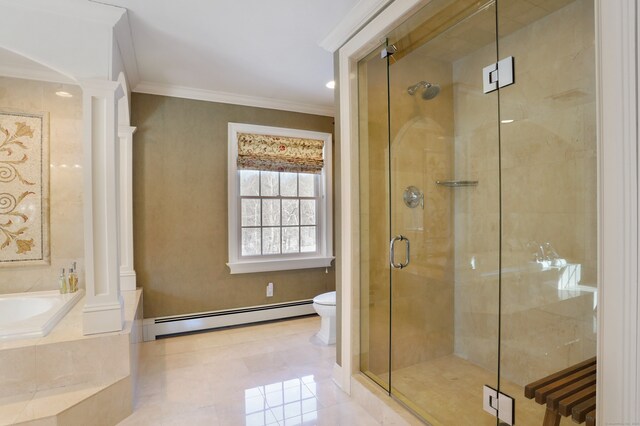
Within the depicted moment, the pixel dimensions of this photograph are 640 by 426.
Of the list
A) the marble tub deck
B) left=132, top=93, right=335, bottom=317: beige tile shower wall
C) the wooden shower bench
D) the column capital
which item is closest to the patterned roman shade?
left=132, top=93, right=335, bottom=317: beige tile shower wall

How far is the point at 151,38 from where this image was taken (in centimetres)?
235

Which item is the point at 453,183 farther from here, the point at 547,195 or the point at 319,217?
the point at 319,217

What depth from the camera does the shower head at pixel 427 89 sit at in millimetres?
2389

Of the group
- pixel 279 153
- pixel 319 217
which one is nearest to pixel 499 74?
pixel 279 153

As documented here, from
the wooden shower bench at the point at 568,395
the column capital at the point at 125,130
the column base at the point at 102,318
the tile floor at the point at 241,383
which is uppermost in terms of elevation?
the column capital at the point at 125,130

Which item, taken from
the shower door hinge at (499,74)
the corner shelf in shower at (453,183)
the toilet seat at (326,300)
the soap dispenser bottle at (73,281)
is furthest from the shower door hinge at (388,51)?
the soap dispenser bottle at (73,281)

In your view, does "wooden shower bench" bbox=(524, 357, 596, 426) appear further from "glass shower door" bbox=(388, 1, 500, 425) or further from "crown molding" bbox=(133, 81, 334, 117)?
"crown molding" bbox=(133, 81, 334, 117)

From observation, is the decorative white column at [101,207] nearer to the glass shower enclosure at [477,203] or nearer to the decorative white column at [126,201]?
the decorative white column at [126,201]

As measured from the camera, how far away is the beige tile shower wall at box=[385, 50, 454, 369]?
2348mm

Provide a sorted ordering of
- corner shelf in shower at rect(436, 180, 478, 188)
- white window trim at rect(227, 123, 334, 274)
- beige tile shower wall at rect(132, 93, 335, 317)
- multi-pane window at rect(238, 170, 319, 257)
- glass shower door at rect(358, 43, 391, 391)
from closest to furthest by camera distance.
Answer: glass shower door at rect(358, 43, 391, 391), corner shelf in shower at rect(436, 180, 478, 188), beige tile shower wall at rect(132, 93, 335, 317), white window trim at rect(227, 123, 334, 274), multi-pane window at rect(238, 170, 319, 257)

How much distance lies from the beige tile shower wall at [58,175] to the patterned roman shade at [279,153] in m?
1.45

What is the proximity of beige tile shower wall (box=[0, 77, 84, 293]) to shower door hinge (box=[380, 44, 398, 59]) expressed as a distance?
263 cm

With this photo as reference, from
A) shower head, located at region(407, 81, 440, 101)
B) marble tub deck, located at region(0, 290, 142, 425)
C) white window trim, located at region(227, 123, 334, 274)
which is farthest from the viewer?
white window trim, located at region(227, 123, 334, 274)

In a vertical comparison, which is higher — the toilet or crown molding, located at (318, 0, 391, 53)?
crown molding, located at (318, 0, 391, 53)
